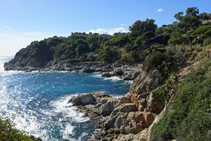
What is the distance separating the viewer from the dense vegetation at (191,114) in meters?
10.8

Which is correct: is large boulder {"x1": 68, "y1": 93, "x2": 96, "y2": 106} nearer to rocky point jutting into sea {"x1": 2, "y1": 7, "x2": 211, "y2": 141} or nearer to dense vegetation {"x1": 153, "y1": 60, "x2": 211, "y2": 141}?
rocky point jutting into sea {"x1": 2, "y1": 7, "x2": 211, "y2": 141}

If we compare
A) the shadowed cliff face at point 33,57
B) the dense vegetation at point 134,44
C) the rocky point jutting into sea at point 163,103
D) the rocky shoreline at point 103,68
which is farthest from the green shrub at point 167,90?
the shadowed cliff face at point 33,57

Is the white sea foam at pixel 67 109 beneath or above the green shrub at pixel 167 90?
beneath

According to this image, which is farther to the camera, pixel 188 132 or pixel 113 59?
pixel 113 59

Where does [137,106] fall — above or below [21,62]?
below

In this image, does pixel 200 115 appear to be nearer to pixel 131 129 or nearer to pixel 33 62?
pixel 131 129

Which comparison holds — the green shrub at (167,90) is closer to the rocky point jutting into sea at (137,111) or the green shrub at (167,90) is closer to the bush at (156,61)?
the rocky point jutting into sea at (137,111)

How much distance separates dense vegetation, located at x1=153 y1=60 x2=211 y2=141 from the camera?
35.3 ft

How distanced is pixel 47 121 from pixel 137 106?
662 inches

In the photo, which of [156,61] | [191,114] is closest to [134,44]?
[156,61]

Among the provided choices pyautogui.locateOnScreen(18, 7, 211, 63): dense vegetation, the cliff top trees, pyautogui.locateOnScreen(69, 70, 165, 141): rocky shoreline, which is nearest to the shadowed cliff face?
pyautogui.locateOnScreen(18, 7, 211, 63): dense vegetation

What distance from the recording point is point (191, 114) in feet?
40.2

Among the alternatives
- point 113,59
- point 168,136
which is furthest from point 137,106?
point 113,59

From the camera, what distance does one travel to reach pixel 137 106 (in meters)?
22.5
